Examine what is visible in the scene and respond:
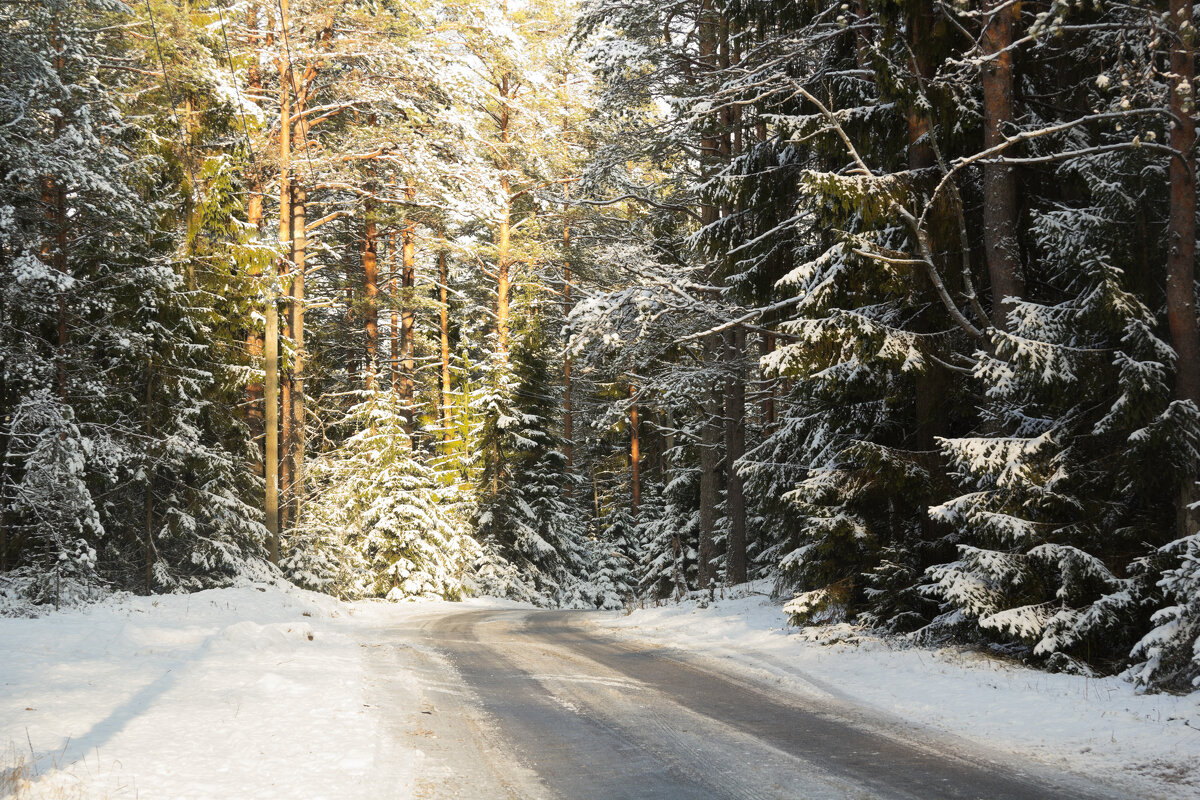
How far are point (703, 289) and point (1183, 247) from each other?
20.0 feet

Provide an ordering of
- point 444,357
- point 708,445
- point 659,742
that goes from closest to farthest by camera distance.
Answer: point 659,742
point 708,445
point 444,357

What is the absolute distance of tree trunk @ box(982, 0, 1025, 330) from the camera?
9445mm

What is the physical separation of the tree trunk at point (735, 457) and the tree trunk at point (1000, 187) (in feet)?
25.2

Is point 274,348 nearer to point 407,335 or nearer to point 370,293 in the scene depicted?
point 370,293

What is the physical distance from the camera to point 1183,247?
26.1 feet

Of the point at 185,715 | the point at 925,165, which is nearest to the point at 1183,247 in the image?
the point at 925,165

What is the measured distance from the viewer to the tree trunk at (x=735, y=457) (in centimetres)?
1734

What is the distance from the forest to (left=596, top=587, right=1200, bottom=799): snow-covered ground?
48 cm

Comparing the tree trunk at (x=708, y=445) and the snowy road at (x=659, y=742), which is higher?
the tree trunk at (x=708, y=445)

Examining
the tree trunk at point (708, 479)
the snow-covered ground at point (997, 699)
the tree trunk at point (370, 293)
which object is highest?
the tree trunk at point (370, 293)

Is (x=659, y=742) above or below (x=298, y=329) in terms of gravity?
below

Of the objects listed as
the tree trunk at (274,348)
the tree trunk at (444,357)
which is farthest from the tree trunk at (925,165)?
the tree trunk at (444,357)

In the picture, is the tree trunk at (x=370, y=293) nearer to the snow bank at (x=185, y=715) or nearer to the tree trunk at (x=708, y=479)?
the tree trunk at (x=708, y=479)

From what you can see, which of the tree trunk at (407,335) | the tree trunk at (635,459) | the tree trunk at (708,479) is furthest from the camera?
the tree trunk at (635,459)
